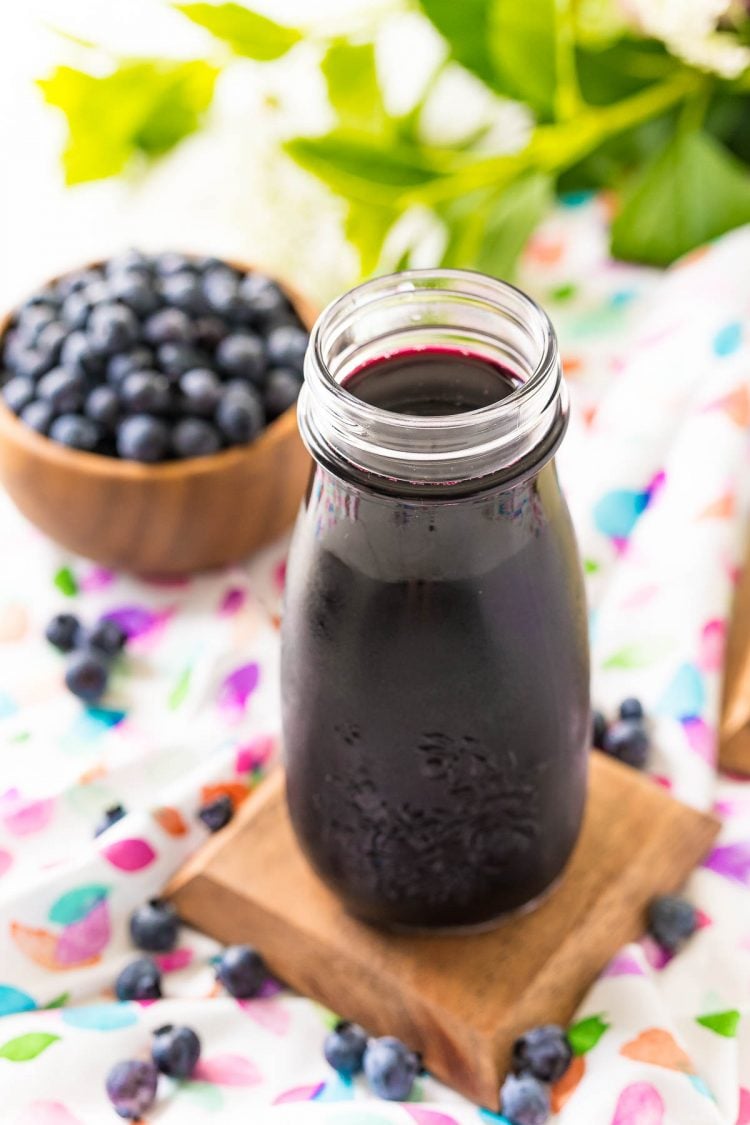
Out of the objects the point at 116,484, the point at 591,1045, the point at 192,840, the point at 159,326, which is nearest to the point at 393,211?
the point at 159,326

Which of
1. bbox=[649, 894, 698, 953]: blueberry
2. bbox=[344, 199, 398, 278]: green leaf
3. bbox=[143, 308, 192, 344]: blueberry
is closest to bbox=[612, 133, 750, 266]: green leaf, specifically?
bbox=[344, 199, 398, 278]: green leaf

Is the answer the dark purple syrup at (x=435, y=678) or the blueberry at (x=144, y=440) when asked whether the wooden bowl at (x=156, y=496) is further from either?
the dark purple syrup at (x=435, y=678)

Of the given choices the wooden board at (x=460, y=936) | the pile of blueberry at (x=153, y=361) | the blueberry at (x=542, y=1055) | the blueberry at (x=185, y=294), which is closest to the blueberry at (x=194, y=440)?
the pile of blueberry at (x=153, y=361)

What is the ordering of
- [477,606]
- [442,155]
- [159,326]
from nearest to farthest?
[477,606] < [159,326] < [442,155]

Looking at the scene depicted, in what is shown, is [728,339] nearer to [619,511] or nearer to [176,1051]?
[619,511]

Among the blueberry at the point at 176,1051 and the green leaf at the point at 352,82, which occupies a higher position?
the green leaf at the point at 352,82

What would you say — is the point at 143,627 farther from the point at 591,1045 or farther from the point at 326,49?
the point at 326,49

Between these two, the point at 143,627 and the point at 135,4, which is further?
the point at 135,4
